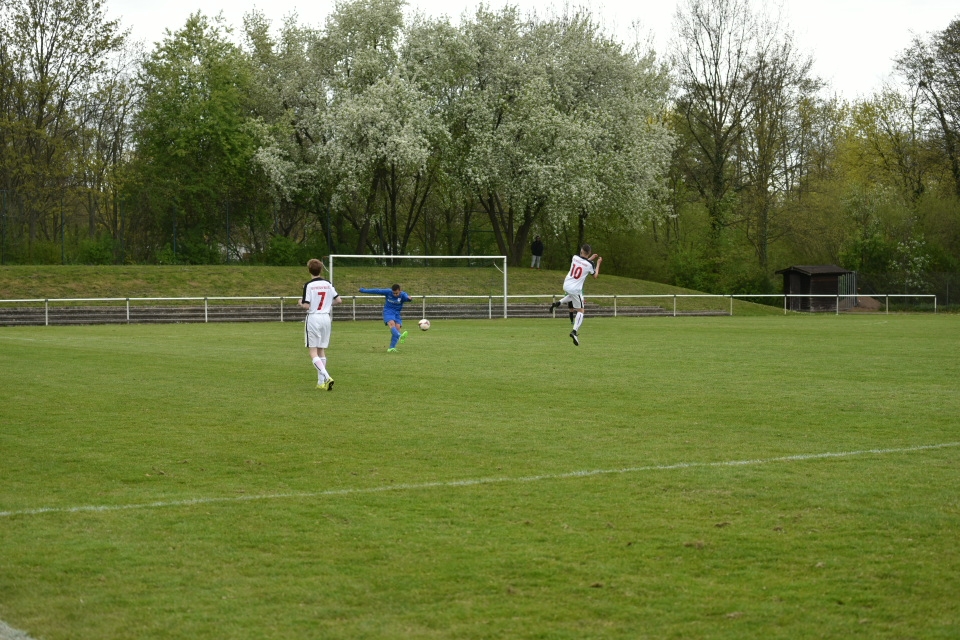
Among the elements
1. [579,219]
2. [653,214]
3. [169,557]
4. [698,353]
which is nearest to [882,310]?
[653,214]

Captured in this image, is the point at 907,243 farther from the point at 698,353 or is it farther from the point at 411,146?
the point at 698,353

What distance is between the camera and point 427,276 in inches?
1914

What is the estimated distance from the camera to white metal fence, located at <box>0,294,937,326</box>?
3706cm

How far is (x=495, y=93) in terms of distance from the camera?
52188mm

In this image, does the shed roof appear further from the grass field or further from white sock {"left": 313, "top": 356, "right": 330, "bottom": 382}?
white sock {"left": 313, "top": 356, "right": 330, "bottom": 382}

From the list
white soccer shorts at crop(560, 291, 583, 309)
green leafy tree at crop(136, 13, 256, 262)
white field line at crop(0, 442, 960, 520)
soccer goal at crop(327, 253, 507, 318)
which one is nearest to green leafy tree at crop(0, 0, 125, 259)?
green leafy tree at crop(136, 13, 256, 262)

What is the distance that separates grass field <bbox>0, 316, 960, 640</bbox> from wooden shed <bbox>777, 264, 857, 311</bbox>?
34815 millimetres

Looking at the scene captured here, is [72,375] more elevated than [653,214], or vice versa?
[653,214]

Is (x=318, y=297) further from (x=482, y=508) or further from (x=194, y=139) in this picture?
(x=194, y=139)

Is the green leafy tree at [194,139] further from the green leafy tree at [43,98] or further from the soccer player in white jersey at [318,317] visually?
the soccer player in white jersey at [318,317]

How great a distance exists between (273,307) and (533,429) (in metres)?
31.1

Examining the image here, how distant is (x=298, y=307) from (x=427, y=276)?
8281 millimetres

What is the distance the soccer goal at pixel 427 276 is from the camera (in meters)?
45.8

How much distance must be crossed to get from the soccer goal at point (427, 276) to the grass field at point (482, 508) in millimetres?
31034
